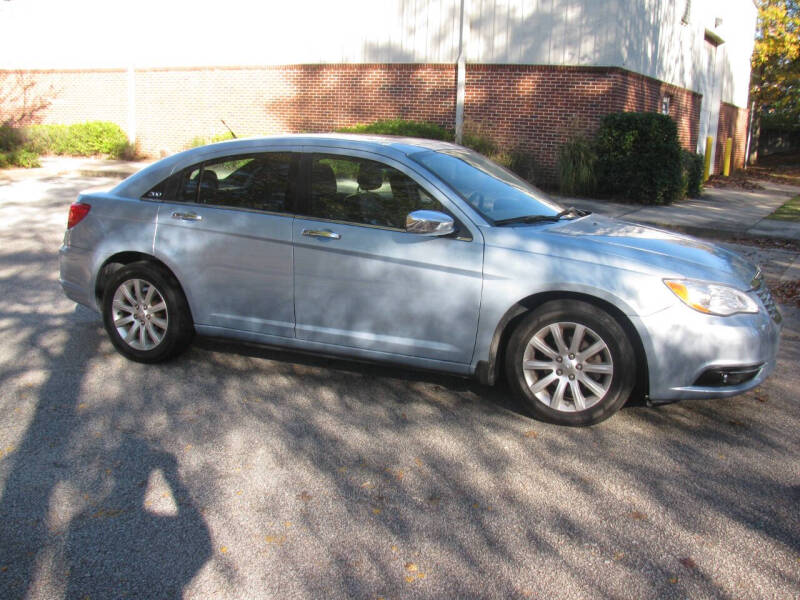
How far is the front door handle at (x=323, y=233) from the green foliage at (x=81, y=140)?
2072 cm

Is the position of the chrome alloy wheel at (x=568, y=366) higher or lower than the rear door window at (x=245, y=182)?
lower

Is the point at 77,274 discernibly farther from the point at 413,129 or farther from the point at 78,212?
the point at 413,129

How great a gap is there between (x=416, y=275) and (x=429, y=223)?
1.13ft

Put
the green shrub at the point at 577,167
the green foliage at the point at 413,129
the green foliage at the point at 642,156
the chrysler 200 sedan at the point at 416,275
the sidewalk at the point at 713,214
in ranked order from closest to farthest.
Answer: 1. the chrysler 200 sedan at the point at 416,275
2. the sidewalk at the point at 713,214
3. the green foliage at the point at 642,156
4. the green shrub at the point at 577,167
5. the green foliage at the point at 413,129

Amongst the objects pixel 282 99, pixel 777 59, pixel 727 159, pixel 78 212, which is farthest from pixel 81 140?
pixel 777 59

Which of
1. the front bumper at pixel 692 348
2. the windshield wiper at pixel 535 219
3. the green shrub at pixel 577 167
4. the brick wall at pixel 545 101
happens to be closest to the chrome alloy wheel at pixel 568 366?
the front bumper at pixel 692 348

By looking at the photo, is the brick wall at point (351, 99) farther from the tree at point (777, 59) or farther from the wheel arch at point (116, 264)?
the wheel arch at point (116, 264)

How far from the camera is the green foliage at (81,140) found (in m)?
24.1

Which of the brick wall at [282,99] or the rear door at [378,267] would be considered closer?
the rear door at [378,267]

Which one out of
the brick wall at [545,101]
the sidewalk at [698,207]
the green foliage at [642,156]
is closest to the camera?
the sidewalk at [698,207]

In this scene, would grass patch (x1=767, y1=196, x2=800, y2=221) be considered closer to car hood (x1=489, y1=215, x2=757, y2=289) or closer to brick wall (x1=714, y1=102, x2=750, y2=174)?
car hood (x1=489, y1=215, x2=757, y2=289)

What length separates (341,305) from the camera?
5.17 meters

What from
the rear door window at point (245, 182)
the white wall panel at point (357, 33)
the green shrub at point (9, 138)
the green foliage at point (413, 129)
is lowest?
the rear door window at point (245, 182)

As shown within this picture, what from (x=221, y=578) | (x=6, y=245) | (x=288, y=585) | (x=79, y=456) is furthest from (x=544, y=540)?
(x=6, y=245)
